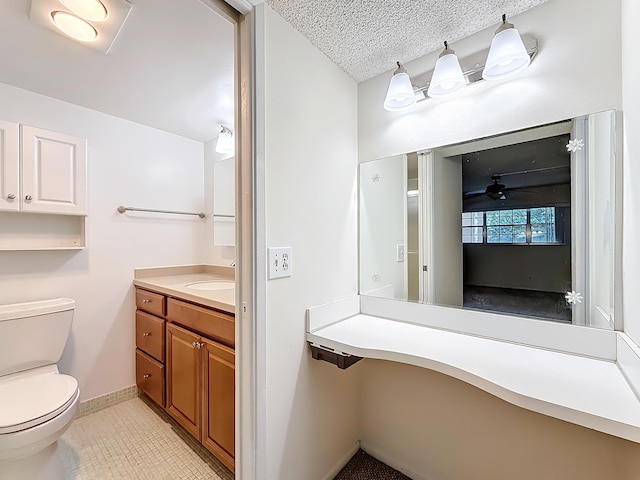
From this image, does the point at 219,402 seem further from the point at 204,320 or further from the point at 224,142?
the point at 224,142

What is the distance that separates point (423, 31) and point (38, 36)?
1759 mm

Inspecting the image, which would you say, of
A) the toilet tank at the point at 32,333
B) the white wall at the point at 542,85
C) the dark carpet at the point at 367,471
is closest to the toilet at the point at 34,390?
the toilet tank at the point at 32,333

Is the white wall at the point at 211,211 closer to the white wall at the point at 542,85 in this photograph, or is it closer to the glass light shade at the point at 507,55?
the white wall at the point at 542,85

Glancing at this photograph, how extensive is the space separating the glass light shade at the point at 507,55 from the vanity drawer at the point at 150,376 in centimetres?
245

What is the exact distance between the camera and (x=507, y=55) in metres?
1.06

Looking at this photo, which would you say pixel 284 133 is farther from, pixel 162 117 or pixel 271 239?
pixel 162 117

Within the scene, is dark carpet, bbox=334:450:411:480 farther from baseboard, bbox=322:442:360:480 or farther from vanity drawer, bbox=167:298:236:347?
vanity drawer, bbox=167:298:236:347

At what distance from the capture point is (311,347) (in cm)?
131

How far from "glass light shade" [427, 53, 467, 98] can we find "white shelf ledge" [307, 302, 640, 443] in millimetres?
1118

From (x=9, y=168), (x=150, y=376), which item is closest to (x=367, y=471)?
(x=150, y=376)

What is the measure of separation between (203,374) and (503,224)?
5.48 feet

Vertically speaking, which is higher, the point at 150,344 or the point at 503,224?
the point at 503,224

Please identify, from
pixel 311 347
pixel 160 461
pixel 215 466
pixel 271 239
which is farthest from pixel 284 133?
pixel 160 461

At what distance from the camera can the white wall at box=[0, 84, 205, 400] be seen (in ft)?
5.86
